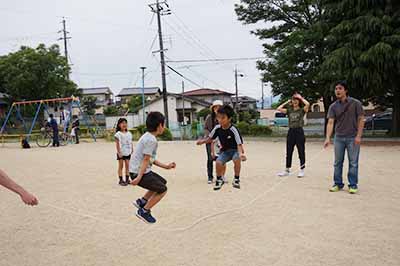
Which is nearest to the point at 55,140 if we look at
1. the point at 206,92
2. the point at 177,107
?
the point at 177,107

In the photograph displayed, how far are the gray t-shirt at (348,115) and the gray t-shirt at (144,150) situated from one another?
143 inches

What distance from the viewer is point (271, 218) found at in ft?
15.6

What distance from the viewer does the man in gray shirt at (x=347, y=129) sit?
616 centimetres

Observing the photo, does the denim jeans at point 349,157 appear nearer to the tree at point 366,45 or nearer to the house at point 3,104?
the tree at point 366,45

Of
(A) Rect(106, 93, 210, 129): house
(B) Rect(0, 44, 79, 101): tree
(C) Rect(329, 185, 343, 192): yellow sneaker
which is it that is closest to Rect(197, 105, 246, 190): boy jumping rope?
(C) Rect(329, 185, 343, 192): yellow sneaker

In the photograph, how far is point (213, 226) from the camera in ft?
14.8

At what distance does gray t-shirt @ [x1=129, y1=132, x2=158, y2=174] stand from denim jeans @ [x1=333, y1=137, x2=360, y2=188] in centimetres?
363

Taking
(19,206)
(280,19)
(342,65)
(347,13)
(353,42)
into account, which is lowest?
(19,206)

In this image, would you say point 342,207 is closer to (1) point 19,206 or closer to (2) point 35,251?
(2) point 35,251

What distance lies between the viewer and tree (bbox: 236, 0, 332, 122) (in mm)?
20188

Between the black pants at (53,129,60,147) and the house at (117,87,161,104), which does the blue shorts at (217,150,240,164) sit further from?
the house at (117,87,161,104)

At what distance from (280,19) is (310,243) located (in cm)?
2131

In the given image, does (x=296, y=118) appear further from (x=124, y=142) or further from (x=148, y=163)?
(x=148, y=163)

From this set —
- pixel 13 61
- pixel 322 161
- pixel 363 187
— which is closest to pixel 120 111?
pixel 13 61
